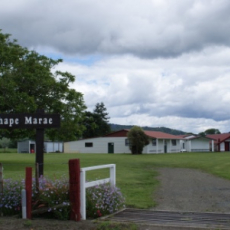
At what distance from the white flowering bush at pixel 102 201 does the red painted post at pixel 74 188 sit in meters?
0.52

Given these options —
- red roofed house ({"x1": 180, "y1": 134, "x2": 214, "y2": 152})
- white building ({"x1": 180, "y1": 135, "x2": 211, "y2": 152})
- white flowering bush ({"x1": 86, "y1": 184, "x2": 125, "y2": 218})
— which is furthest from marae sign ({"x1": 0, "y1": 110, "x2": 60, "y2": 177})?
red roofed house ({"x1": 180, "y1": 134, "x2": 214, "y2": 152})

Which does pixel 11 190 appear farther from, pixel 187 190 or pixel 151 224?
pixel 187 190

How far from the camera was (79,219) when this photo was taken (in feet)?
28.7

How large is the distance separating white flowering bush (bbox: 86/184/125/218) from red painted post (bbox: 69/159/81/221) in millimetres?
523

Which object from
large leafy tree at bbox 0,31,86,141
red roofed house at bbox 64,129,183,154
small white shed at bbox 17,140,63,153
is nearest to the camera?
large leafy tree at bbox 0,31,86,141

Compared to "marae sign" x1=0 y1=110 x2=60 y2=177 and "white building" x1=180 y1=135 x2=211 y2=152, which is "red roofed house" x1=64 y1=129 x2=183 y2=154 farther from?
"marae sign" x1=0 y1=110 x2=60 y2=177

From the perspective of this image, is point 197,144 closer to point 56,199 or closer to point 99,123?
point 99,123

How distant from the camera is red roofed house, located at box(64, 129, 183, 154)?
6850 cm

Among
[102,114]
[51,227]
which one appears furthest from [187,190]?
[102,114]

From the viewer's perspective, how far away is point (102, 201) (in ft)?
31.0

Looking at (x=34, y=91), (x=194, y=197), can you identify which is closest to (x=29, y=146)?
(x=34, y=91)

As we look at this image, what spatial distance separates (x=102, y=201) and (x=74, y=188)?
0.94 m

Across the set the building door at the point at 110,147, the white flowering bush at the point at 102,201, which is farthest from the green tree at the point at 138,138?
the white flowering bush at the point at 102,201

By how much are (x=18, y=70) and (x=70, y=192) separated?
21270 millimetres
